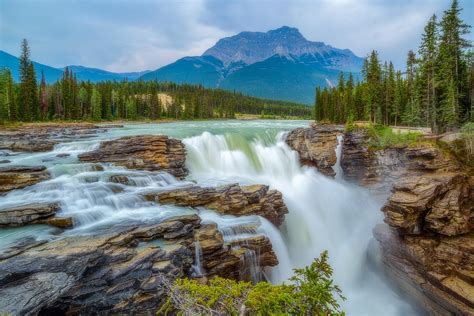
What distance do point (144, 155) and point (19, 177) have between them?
26.2ft

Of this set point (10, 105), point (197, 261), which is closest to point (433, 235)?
point (197, 261)

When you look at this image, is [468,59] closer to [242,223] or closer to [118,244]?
[242,223]

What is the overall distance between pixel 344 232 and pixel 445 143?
9647mm

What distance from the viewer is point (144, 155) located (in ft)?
71.2

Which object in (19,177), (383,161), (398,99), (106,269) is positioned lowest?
(106,269)

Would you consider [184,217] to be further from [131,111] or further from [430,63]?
[131,111]

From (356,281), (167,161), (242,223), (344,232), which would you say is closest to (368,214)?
(344,232)

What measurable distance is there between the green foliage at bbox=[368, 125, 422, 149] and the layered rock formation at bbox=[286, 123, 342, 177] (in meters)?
3.69

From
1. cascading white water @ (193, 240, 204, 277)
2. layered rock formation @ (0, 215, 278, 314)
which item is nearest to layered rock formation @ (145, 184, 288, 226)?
layered rock formation @ (0, 215, 278, 314)

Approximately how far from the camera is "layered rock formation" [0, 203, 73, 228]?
12.0 meters

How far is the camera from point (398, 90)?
45.8 metres

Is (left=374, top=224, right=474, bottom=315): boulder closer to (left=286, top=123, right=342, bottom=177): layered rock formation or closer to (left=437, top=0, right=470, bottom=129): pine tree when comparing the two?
(left=286, top=123, right=342, bottom=177): layered rock formation

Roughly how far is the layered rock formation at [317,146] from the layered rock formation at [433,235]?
31.3 feet

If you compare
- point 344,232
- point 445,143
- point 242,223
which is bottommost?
point 344,232
